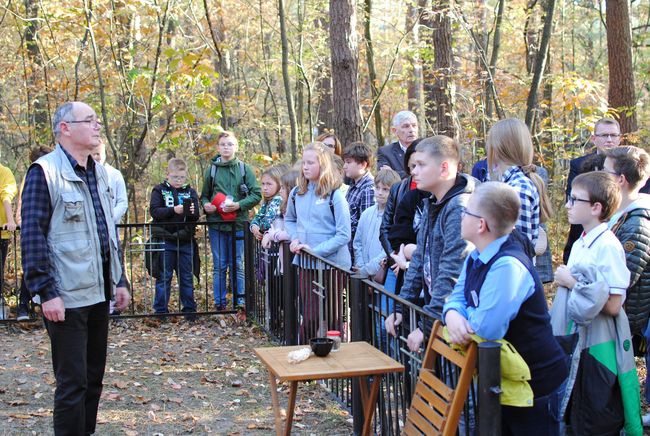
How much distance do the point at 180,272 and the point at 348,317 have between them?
432cm

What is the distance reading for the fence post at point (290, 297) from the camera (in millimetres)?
7570

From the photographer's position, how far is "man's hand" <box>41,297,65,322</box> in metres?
4.72

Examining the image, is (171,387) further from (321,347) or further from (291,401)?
(321,347)

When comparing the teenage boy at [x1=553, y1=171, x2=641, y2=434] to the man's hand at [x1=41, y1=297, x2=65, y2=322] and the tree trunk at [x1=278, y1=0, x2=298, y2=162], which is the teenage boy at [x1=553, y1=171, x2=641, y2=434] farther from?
the tree trunk at [x1=278, y1=0, x2=298, y2=162]

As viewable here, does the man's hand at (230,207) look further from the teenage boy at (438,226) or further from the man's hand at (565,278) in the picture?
the man's hand at (565,278)

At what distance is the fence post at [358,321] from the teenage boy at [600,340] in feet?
4.40

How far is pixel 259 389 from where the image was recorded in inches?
279

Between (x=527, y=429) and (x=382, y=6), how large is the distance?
30022mm

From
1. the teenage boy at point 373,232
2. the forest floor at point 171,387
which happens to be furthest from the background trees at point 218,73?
the teenage boy at point 373,232

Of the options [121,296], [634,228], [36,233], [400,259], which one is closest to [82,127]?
[36,233]

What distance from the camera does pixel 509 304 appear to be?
3.61m

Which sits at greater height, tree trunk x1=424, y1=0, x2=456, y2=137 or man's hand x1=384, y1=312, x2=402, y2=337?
tree trunk x1=424, y1=0, x2=456, y2=137

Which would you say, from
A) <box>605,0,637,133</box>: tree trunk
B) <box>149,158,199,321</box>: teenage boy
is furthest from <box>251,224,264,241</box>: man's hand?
<box>605,0,637,133</box>: tree trunk

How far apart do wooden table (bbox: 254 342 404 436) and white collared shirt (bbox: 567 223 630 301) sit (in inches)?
56.9
